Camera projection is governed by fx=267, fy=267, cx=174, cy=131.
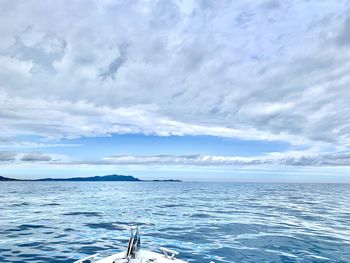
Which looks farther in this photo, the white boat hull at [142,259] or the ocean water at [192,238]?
the ocean water at [192,238]

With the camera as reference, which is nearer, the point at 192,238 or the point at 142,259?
the point at 142,259

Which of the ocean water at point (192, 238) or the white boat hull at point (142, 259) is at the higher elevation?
the white boat hull at point (142, 259)

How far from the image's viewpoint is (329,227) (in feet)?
90.6

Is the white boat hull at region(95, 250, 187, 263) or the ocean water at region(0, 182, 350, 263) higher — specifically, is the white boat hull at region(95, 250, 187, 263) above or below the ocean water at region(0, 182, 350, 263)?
above

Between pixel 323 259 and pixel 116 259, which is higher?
pixel 116 259

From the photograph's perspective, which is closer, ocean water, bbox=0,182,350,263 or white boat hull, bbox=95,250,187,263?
white boat hull, bbox=95,250,187,263

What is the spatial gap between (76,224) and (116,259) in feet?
51.9

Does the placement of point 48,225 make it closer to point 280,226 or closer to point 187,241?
point 187,241

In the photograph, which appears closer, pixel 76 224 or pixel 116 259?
pixel 116 259

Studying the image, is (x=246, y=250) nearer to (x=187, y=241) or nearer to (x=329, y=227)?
(x=187, y=241)

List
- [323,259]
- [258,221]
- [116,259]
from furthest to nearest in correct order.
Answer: [258,221] < [323,259] < [116,259]

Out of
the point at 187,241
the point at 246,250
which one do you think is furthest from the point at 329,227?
the point at 187,241

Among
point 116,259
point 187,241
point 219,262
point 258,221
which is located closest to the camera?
point 116,259

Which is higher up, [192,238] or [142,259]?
[142,259]
